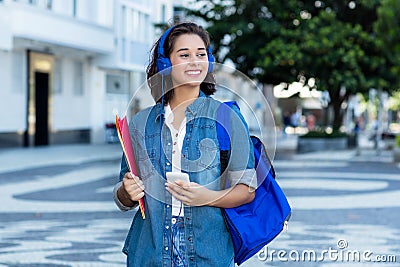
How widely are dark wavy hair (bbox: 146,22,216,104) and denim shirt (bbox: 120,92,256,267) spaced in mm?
91

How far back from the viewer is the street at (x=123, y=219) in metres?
7.51

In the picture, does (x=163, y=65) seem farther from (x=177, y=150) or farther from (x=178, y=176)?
(x=178, y=176)

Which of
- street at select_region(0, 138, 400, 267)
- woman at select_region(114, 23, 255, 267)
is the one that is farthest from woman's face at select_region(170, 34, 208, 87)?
street at select_region(0, 138, 400, 267)

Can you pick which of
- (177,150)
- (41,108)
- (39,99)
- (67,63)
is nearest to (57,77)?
(67,63)

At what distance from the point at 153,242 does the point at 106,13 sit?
30861 millimetres

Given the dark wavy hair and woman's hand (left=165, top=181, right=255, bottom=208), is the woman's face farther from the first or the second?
woman's hand (left=165, top=181, right=255, bottom=208)

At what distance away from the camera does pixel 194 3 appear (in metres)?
28.7

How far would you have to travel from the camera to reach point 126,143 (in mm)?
3016

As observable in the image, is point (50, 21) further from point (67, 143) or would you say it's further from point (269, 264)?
point (269, 264)

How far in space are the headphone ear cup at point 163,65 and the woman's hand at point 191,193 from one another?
0.44m

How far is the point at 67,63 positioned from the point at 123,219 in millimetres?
24038

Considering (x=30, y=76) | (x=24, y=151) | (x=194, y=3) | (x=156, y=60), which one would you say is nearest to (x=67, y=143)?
(x=30, y=76)

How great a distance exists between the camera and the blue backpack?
9.88ft

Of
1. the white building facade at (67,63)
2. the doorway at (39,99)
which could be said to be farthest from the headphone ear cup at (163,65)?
the doorway at (39,99)
